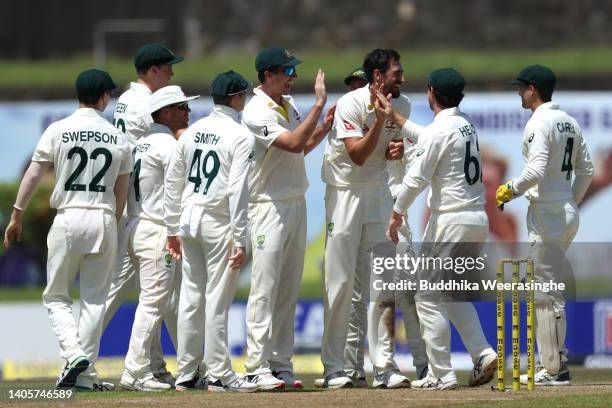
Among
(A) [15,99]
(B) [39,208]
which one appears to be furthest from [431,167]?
(A) [15,99]

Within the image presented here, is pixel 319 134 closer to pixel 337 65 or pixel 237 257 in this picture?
pixel 237 257

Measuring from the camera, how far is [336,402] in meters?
9.46

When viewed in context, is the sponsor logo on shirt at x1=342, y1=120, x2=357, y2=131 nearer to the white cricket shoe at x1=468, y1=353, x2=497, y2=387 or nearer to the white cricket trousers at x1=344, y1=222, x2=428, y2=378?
the white cricket trousers at x1=344, y1=222, x2=428, y2=378

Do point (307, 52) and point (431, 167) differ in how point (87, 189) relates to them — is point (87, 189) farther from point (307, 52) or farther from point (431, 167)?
point (307, 52)

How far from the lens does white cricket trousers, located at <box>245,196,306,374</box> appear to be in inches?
412

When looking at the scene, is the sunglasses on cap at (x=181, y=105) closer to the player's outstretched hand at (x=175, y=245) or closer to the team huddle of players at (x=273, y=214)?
the team huddle of players at (x=273, y=214)

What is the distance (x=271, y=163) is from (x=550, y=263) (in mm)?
2378

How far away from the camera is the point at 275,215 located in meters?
10.6

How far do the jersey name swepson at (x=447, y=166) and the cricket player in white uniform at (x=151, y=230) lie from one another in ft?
6.45

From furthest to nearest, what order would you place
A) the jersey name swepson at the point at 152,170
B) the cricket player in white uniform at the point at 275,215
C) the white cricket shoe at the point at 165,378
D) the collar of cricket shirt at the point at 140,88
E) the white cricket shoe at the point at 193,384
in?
the collar of cricket shirt at the point at 140,88
the white cricket shoe at the point at 165,378
the jersey name swepson at the point at 152,170
the white cricket shoe at the point at 193,384
the cricket player in white uniform at the point at 275,215

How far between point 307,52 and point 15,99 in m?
5.87

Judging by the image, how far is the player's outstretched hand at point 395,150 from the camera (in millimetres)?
10758

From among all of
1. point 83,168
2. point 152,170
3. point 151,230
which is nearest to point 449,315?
point 151,230

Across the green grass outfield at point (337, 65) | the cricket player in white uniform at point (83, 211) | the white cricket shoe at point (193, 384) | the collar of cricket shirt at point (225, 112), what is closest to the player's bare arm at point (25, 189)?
the cricket player in white uniform at point (83, 211)
